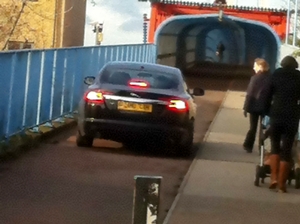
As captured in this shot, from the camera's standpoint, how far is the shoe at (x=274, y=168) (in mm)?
11203

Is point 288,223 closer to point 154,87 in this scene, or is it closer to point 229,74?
point 154,87

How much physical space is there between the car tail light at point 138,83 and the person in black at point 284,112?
333cm

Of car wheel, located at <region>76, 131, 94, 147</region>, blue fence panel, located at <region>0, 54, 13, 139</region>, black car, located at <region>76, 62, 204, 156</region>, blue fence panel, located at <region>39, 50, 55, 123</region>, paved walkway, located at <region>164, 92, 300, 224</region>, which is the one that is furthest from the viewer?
blue fence panel, located at <region>39, 50, 55, 123</region>

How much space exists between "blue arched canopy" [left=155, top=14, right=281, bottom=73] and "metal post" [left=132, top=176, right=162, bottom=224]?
26338 millimetres

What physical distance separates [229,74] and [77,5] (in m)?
7.78

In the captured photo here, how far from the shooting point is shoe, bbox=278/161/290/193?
11133 millimetres

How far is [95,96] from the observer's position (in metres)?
13.9

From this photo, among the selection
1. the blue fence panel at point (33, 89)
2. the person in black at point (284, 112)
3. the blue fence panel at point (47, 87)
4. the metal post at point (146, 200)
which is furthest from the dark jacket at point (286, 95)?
the blue fence panel at point (47, 87)

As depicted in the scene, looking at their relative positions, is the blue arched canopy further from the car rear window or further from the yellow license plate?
the yellow license plate

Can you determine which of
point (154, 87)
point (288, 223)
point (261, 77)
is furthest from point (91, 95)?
point (288, 223)

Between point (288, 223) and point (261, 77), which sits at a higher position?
point (261, 77)

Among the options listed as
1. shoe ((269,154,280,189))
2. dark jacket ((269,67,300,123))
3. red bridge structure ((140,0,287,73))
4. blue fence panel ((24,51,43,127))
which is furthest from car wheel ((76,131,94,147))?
red bridge structure ((140,0,287,73))

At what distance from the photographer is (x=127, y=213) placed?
372 inches

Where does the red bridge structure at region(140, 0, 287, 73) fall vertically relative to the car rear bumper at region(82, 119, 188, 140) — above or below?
above
